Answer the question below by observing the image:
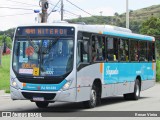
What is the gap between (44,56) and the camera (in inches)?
651

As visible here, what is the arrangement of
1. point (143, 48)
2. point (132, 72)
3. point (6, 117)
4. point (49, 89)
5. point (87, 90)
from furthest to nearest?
point (143, 48), point (132, 72), point (87, 90), point (49, 89), point (6, 117)

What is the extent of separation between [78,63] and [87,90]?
4.07 ft

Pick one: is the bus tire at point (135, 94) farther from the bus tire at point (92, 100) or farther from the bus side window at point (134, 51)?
the bus tire at point (92, 100)

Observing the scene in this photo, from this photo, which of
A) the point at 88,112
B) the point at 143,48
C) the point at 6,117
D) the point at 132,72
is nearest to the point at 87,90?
the point at 88,112

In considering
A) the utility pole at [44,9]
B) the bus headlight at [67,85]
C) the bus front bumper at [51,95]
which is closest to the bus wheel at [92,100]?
the bus front bumper at [51,95]

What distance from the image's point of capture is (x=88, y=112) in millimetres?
16391

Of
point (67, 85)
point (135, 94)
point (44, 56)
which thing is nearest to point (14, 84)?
point (44, 56)

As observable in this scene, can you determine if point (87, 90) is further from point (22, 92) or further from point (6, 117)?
point (6, 117)

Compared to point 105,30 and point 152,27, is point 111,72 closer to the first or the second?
point 105,30

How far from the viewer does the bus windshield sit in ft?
53.6

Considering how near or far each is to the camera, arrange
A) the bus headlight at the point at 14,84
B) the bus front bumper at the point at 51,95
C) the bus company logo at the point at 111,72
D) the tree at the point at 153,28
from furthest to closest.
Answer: the tree at the point at 153,28 → the bus company logo at the point at 111,72 → the bus headlight at the point at 14,84 → the bus front bumper at the point at 51,95

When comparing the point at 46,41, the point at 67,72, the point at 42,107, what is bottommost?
the point at 42,107

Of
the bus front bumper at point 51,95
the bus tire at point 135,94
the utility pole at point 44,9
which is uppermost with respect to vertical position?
the utility pole at point 44,9

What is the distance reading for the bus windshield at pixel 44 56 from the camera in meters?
16.3
